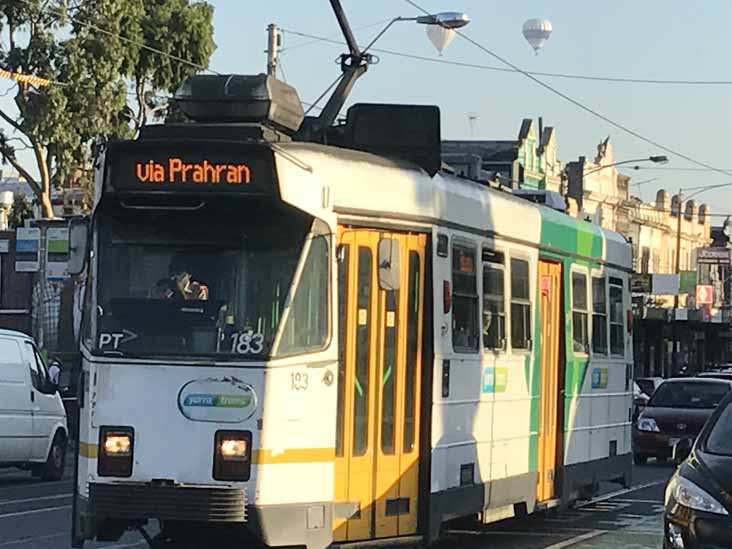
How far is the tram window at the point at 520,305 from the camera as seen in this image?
13180 mm

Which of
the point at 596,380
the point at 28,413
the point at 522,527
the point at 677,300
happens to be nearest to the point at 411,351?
the point at 522,527

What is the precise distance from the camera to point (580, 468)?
602 inches

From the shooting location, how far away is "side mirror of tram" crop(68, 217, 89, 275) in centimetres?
1038

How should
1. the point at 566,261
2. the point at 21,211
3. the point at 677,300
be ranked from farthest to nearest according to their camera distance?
the point at 677,300 < the point at 21,211 < the point at 566,261

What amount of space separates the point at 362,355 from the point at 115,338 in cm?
175

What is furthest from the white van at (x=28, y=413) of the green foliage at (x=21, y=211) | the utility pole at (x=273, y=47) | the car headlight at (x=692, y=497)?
the green foliage at (x=21, y=211)

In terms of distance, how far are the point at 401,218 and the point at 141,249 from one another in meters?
2.00

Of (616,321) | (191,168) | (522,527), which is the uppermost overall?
(191,168)

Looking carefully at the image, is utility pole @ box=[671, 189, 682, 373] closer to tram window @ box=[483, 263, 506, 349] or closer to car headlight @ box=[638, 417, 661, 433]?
car headlight @ box=[638, 417, 661, 433]

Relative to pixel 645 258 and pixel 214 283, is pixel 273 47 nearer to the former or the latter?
Result: pixel 214 283

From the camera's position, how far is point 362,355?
414 inches

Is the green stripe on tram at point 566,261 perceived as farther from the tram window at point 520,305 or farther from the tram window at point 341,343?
the tram window at point 341,343

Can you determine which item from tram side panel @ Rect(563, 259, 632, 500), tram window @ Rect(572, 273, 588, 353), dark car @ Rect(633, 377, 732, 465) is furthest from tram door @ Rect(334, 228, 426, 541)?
dark car @ Rect(633, 377, 732, 465)

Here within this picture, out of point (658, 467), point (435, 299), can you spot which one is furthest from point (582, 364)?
point (658, 467)
